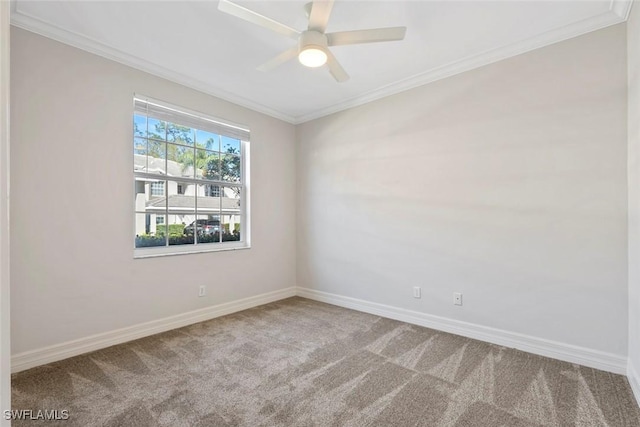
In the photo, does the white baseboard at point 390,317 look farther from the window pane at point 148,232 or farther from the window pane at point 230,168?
the window pane at point 230,168

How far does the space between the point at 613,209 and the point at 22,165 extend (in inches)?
176

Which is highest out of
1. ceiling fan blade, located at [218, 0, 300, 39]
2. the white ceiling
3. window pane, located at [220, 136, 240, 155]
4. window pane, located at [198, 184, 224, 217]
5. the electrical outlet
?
the white ceiling

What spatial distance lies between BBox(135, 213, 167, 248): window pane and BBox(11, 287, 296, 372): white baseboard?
784mm

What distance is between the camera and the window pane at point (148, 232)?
3.04m

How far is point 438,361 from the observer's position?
243 centimetres

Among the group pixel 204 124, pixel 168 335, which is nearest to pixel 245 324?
pixel 168 335

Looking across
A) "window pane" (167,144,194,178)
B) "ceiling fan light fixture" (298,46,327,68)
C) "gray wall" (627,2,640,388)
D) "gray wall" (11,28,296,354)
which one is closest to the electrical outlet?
"gray wall" (627,2,640,388)

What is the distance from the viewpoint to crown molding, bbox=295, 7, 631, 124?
227cm

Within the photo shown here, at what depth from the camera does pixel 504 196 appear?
8.94 ft

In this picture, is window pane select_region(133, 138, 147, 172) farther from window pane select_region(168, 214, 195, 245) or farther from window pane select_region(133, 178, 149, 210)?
window pane select_region(168, 214, 195, 245)

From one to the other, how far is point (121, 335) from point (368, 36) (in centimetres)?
322

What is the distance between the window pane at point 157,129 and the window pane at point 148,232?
820 millimetres

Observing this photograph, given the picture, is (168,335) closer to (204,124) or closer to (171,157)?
(171,157)

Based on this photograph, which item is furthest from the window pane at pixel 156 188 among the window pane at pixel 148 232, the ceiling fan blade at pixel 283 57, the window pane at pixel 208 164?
the ceiling fan blade at pixel 283 57
